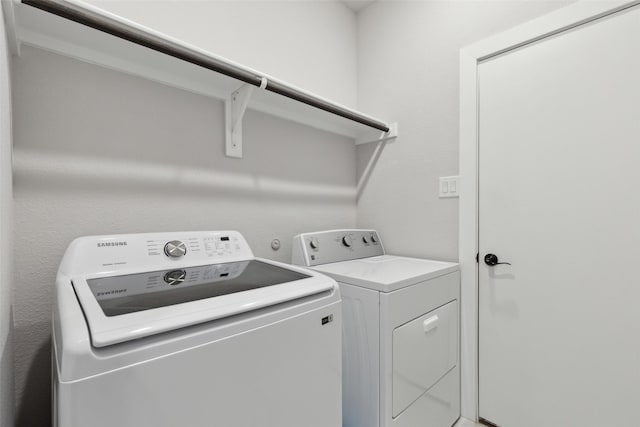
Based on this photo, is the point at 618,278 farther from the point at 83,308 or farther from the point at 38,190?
the point at 38,190

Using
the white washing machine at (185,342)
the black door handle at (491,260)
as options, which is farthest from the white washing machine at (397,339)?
the white washing machine at (185,342)

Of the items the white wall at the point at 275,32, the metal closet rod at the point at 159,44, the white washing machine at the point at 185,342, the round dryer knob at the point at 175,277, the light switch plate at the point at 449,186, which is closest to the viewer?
the white washing machine at the point at 185,342

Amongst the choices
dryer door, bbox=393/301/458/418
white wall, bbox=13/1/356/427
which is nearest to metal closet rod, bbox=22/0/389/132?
white wall, bbox=13/1/356/427

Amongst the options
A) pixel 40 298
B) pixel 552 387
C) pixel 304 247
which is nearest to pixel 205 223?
pixel 304 247

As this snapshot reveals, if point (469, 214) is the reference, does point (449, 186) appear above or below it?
above

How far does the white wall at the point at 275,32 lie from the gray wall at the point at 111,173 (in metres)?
0.30

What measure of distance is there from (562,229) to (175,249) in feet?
5.62

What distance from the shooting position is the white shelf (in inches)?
35.7

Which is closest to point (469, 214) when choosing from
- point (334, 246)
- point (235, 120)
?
point (334, 246)

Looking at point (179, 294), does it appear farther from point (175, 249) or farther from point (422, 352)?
point (422, 352)

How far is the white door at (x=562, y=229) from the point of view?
117 cm

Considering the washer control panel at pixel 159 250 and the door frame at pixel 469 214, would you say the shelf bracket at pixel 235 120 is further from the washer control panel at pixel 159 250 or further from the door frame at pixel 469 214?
the door frame at pixel 469 214

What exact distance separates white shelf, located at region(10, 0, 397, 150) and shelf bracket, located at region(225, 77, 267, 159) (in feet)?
0.10

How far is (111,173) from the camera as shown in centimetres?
115
